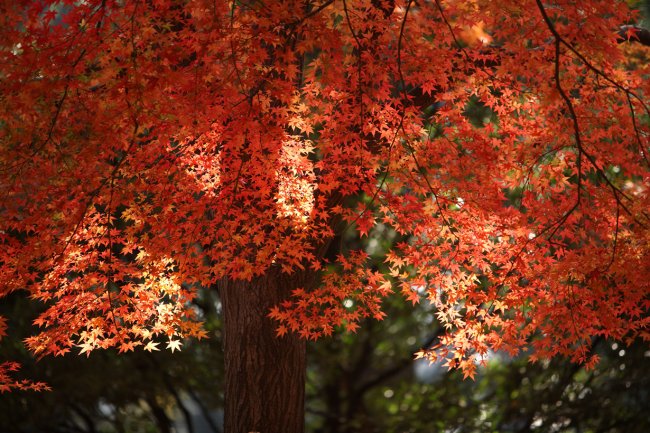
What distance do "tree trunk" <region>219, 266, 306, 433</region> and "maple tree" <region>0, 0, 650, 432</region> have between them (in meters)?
0.02

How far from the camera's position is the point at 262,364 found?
5.48 m

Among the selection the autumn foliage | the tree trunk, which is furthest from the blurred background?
the autumn foliage

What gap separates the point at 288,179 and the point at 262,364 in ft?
5.04

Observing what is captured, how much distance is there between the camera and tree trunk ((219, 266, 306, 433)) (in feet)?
17.9

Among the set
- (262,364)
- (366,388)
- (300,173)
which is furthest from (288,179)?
(366,388)

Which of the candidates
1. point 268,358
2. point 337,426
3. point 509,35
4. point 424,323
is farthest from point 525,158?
point 337,426

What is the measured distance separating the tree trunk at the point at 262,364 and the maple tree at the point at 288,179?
15 mm

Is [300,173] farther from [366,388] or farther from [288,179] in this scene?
[366,388]

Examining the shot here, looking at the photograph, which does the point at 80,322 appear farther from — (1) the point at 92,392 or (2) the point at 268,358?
(1) the point at 92,392

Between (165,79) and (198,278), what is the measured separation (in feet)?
4.66

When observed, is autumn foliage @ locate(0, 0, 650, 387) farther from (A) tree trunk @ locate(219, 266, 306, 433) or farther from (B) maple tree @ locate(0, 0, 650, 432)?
(A) tree trunk @ locate(219, 266, 306, 433)

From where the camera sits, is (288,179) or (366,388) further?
(366,388)

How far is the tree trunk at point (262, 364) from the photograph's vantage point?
546 cm

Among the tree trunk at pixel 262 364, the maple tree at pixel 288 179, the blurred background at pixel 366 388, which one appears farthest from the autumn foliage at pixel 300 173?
the blurred background at pixel 366 388
